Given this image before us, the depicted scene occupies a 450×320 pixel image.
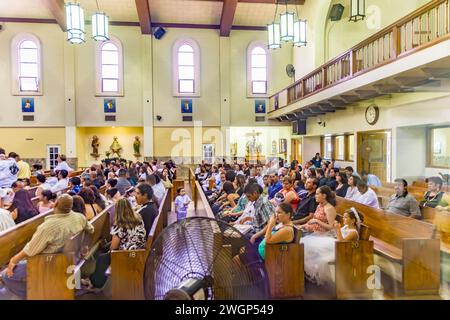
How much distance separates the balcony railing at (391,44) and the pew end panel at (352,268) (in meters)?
2.96

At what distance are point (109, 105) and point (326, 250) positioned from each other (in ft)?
39.3

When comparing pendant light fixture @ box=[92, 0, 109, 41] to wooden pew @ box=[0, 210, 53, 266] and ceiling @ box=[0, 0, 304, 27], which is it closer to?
ceiling @ box=[0, 0, 304, 27]

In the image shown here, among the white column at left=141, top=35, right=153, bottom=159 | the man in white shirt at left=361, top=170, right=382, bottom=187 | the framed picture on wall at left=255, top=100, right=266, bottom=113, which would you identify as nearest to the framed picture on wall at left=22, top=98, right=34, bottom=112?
the white column at left=141, top=35, right=153, bottom=159

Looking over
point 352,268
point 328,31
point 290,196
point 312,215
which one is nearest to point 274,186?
point 290,196

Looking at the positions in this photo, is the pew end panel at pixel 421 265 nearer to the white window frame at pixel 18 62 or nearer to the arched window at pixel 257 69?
the arched window at pixel 257 69

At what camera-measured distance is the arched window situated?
13625mm

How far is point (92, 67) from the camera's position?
1294 cm

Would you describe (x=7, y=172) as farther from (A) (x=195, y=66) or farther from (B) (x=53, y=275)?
(A) (x=195, y=66)

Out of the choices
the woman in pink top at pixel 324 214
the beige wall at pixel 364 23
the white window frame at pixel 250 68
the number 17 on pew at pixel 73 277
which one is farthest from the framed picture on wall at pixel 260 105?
the number 17 on pew at pixel 73 277

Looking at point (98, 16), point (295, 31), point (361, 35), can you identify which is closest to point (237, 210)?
point (295, 31)

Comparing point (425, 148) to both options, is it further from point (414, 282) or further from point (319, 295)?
point (319, 295)

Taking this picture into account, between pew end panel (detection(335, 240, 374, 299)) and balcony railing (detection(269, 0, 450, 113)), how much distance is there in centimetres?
296

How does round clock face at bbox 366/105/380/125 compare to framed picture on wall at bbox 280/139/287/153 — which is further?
framed picture on wall at bbox 280/139/287/153

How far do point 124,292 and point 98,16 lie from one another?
299 inches
